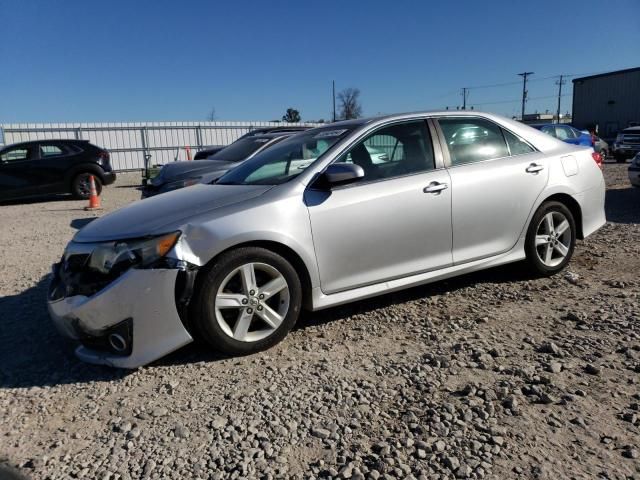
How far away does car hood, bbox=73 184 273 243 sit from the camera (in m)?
3.21

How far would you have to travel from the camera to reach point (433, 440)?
7.70 ft

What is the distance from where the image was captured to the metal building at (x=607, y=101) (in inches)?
1650

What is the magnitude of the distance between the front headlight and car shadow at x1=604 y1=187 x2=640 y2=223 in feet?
21.9

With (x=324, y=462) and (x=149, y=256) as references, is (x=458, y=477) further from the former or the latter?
(x=149, y=256)

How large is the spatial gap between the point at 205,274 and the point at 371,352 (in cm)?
119

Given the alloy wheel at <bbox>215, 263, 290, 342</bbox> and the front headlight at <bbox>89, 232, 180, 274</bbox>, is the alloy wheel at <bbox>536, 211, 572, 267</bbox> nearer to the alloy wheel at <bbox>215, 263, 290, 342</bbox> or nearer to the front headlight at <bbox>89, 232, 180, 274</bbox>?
the alloy wheel at <bbox>215, 263, 290, 342</bbox>

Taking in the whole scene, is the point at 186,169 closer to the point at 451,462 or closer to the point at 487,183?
the point at 487,183

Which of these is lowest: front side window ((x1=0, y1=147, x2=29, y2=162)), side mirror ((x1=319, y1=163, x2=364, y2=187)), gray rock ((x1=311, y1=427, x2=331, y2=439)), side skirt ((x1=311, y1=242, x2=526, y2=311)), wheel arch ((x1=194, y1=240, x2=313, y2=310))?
gray rock ((x1=311, y1=427, x2=331, y2=439))

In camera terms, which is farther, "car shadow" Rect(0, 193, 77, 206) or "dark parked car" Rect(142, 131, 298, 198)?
"car shadow" Rect(0, 193, 77, 206)

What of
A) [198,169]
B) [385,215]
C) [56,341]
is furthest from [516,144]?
[198,169]

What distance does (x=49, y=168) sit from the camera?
12414 mm

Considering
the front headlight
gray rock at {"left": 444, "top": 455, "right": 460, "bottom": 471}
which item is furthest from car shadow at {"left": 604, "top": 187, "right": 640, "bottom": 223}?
the front headlight

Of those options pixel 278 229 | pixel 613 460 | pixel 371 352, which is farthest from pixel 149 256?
pixel 613 460

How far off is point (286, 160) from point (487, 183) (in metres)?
1.67
